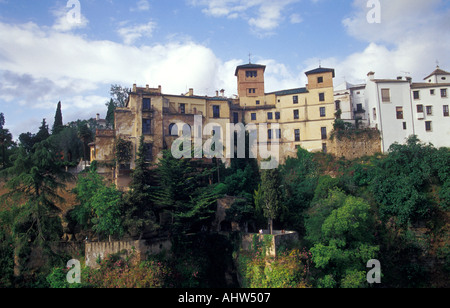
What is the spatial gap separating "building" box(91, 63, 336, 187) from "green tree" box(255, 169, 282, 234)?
1437 centimetres

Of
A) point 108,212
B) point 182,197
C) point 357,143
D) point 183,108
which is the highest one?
point 183,108

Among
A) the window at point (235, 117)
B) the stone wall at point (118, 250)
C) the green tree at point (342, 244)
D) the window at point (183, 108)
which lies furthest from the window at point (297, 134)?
the stone wall at point (118, 250)

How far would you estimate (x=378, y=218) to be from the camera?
30.2 metres

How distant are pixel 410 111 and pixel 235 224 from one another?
→ 25.4m

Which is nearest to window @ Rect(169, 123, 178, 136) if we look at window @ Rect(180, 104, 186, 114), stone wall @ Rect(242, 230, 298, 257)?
window @ Rect(180, 104, 186, 114)

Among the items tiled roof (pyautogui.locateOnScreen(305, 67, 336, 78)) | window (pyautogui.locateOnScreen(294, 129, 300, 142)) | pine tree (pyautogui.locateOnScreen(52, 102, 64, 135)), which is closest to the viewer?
tiled roof (pyautogui.locateOnScreen(305, 67, 336, 78))

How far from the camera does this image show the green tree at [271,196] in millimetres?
27844

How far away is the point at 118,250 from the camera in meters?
25.6

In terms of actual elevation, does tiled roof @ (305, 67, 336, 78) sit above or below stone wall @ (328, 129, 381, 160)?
above

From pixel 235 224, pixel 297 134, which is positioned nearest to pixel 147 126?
pixel 235 224

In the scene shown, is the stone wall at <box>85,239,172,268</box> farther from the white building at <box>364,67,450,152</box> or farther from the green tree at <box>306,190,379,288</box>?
the white building at <box>364,67,450,152</box>

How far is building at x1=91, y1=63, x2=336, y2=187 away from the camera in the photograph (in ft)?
126

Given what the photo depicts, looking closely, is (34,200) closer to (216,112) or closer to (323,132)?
(216,112)
